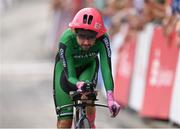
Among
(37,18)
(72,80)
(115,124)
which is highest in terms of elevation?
(37,18)

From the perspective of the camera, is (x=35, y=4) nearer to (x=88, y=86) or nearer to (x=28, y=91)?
(x=28, y=91)

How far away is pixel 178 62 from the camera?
1255 centimetres

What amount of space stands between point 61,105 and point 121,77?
8346mm

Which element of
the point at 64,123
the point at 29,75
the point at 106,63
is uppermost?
the point at 106,63

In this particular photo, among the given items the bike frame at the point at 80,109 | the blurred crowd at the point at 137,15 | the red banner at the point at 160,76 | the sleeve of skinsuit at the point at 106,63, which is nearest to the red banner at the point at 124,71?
the blurred crowd at the point at 137,15

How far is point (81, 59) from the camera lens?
7.89m

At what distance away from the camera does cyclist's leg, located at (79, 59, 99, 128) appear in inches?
306

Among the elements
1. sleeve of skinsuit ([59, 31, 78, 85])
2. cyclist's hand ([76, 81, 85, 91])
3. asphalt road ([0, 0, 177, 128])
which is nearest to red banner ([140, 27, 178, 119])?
asphalt road ([0, 0, 177, 128])

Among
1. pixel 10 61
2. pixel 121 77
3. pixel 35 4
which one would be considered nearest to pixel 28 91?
pixel 121 77

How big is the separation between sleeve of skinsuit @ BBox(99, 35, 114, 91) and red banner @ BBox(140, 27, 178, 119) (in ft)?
17.3

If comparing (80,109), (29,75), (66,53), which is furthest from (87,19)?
(29,75)

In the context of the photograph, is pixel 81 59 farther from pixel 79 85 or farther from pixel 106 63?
pixel 79 85

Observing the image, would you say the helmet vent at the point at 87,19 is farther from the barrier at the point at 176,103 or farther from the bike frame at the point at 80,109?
the barrier at the point at 176,103

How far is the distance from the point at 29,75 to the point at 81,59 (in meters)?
15.7
